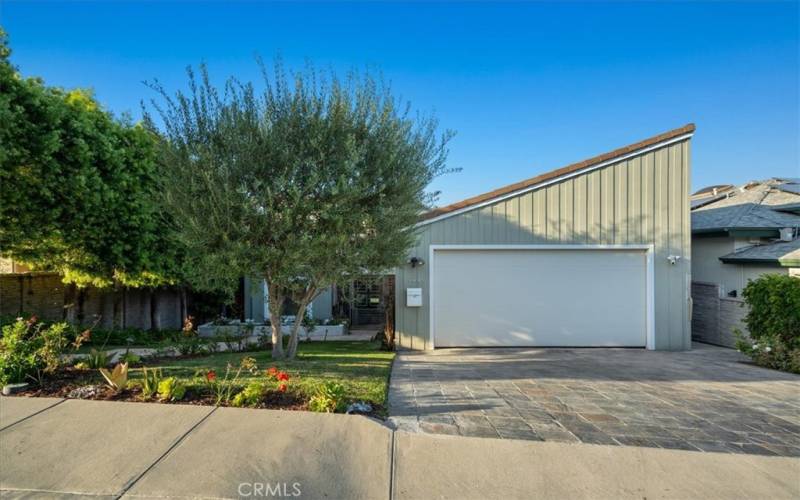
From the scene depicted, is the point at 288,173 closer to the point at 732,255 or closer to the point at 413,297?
the point at 413,297

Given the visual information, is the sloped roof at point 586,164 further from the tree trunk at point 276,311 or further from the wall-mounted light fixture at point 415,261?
the tree trunk at point 276,311

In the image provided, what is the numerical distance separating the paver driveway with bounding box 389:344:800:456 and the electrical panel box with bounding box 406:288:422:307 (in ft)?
4.71

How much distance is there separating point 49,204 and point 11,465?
7.17 metres

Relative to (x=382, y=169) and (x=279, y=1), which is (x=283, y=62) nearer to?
(x=382, y=169)

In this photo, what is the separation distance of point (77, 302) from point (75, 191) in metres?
4.92

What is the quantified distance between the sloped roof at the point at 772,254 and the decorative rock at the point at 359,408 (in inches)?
351

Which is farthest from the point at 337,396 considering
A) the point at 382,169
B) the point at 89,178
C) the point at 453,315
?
the point at 89,178

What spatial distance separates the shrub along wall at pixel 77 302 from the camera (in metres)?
10.7

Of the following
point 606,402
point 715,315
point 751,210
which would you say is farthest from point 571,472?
point 751,210

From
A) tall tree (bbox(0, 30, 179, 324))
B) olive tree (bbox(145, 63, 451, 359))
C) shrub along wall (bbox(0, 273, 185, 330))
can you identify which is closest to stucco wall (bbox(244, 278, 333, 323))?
shrub along wall (bbox(0, 273, 185, 330))

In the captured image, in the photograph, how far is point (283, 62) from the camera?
5.36m

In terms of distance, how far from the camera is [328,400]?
3844 millimetres

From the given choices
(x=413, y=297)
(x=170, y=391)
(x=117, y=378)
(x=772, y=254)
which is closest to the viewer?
(x=170, y=391)

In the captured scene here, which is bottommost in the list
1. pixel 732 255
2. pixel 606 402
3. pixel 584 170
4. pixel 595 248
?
pixel 606 402
